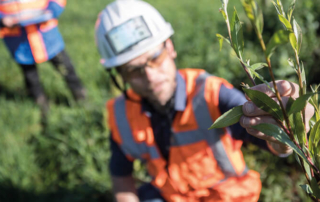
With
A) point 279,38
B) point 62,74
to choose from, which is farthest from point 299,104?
point 62,74

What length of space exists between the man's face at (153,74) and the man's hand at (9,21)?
1.50 meters

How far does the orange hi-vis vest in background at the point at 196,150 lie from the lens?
1395mm

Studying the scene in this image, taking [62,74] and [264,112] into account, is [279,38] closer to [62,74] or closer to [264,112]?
[264,112]

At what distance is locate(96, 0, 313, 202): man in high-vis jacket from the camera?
1379 millimetres

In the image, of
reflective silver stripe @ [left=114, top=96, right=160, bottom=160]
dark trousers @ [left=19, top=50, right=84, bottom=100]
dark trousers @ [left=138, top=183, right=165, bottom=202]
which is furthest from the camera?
dark trousers @ [left=19, top=50, right=84, bottom=100]

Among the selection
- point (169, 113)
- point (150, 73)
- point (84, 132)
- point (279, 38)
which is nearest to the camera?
→ point (279, 38)

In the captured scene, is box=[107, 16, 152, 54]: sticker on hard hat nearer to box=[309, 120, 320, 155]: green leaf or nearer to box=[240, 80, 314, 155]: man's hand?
box=[240, 80, 314, 155]: man's hand

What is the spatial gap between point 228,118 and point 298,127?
4.9 inches

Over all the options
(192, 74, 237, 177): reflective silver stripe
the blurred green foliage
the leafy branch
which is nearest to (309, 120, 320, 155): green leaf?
the leafy branch

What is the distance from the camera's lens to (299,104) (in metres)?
0.51

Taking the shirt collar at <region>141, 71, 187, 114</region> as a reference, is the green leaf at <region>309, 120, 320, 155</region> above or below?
above

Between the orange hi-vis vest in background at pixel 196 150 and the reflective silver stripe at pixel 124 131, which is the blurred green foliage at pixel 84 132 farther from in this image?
the reflective silver stripe at pixel 124 131

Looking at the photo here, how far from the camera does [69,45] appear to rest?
16.2 ft

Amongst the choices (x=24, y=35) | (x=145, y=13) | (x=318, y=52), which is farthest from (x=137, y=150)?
(x=318, y=52)
